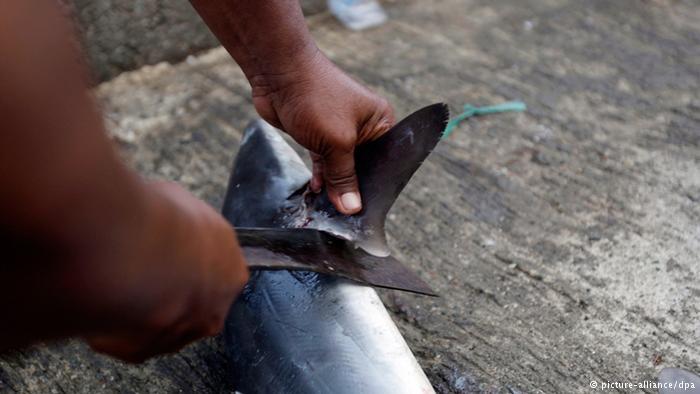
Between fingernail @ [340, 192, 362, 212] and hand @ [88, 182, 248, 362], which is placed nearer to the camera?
hand @ [88, 182, 248, 362]

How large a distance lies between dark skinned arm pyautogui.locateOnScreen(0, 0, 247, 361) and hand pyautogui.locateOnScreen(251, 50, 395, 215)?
85 centimetres

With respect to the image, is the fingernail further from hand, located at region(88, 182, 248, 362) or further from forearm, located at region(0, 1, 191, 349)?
Result: forearm, located at region(0, 1, 191, 349)

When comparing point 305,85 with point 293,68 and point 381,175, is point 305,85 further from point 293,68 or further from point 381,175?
point 381,175

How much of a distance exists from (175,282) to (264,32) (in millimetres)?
1039

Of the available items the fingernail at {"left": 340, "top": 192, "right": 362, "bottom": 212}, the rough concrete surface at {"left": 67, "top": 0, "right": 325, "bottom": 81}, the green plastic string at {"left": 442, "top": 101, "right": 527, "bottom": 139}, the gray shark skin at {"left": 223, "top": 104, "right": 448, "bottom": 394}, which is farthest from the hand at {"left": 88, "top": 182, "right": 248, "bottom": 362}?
the rough concrete surface at {"left": 67, "top": 0, "right": 325, "bottom": 81}

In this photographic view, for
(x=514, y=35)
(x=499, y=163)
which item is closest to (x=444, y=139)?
(x=499, y=163)

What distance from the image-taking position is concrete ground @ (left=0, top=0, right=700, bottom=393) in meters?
2.00

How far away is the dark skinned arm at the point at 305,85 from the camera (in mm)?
1904

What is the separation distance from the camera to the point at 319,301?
1.73m

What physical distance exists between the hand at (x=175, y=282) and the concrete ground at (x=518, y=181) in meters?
0.85

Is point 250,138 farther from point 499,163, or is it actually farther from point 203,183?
point 499,163

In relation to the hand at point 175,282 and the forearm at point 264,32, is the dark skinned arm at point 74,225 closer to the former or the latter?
the hand at point 175,282

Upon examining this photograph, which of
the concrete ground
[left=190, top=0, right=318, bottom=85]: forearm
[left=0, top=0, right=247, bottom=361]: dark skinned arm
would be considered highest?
[left=0, top=0, right=247, bottom=361]: dark skinned arm

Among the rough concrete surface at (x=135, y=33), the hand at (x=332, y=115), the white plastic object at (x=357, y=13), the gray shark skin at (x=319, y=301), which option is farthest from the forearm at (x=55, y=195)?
the white plastic object at (x=357, y=13)
